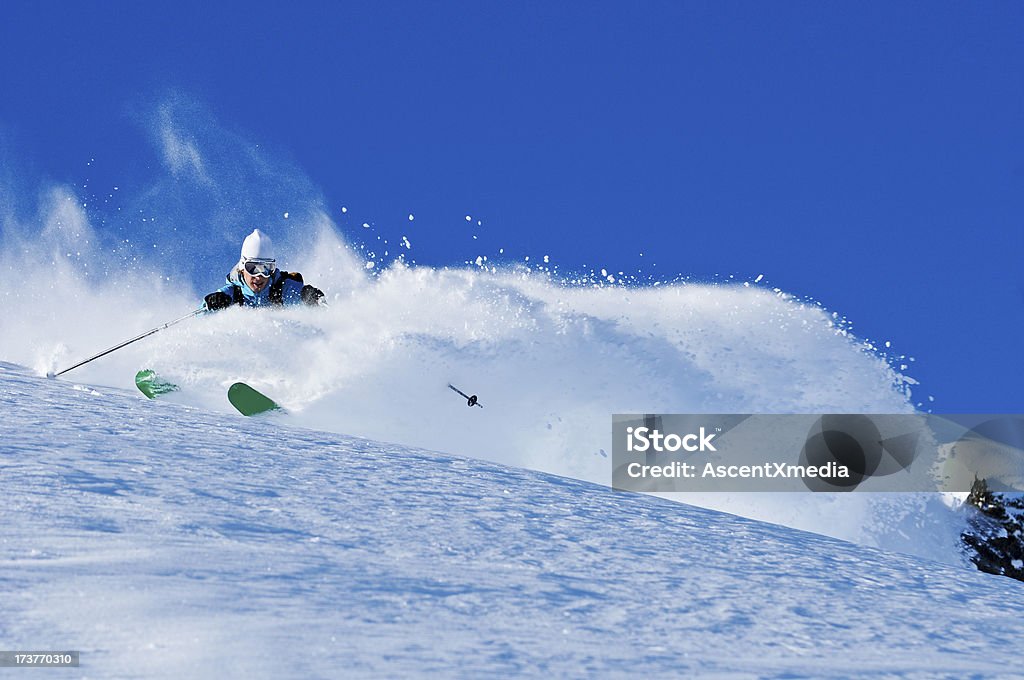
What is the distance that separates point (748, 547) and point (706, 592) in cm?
123

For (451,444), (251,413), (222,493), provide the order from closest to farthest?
(222,493) → (251,413) → (451,444)

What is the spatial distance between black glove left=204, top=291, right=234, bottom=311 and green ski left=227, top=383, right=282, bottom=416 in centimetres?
123

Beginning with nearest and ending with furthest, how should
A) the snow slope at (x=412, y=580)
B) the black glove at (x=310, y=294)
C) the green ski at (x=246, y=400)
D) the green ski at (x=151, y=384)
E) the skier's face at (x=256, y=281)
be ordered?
the snow slope at (x=412, y=580), the green ski at (x=246, y=400), the green ski at (x=151, y=384), the skier's face at (x=256, y=281), the black glove at (x=310, y=294)

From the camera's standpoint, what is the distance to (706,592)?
449 cm

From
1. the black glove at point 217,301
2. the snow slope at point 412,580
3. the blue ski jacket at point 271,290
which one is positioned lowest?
the snow slope at point 412,580

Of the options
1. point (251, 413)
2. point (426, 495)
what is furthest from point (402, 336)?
point (426, 495)

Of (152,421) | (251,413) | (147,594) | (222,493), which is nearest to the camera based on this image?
(147,594)

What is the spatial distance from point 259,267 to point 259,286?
0.69 feet

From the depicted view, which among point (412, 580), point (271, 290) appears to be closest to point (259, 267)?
point (271, 290)

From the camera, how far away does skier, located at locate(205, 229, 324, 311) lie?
10.3 metres

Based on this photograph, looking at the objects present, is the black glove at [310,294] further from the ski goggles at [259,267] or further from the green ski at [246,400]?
the green ski at [246,400]

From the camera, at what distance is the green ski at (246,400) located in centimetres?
941

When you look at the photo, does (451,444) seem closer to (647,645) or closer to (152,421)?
(152,421)

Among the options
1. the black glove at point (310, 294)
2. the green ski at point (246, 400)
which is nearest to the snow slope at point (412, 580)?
the green ski at point (246, 400)
